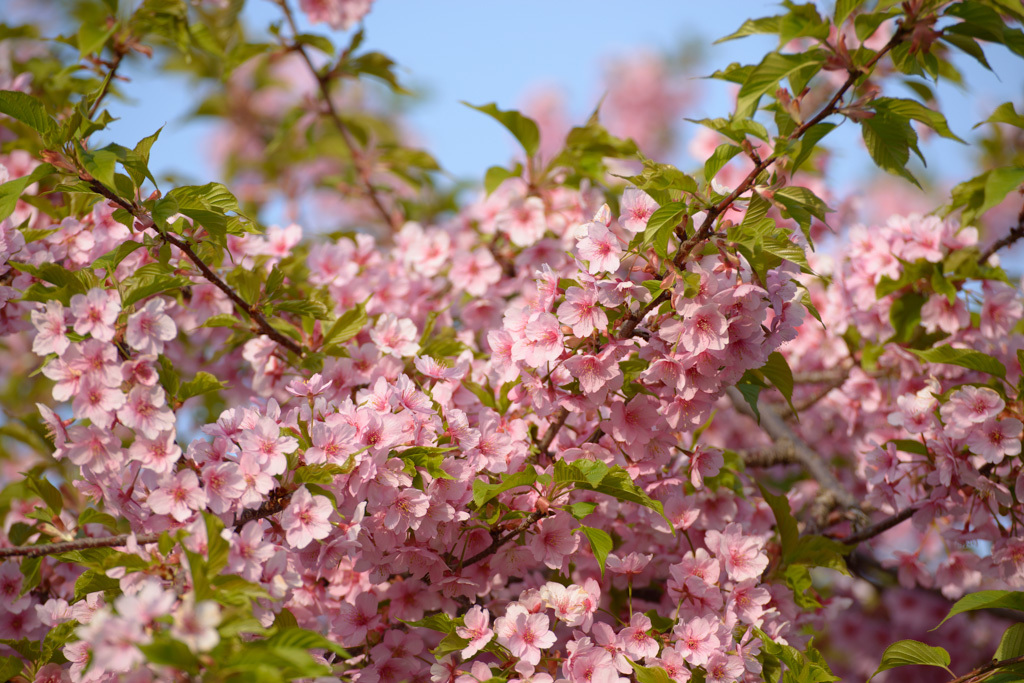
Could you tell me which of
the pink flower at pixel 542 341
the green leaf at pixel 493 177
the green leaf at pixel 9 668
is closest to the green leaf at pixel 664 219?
the pink flower at pixel 542 341

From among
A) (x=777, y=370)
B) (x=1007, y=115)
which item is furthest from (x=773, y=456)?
(x=1007, y=115)

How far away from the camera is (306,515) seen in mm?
1552

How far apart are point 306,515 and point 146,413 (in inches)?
19.2

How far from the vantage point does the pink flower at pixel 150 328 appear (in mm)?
1636

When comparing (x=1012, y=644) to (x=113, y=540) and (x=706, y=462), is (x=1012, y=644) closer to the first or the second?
(x=706, y=462)

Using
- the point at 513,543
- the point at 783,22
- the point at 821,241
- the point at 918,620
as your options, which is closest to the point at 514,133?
the point at 783,22

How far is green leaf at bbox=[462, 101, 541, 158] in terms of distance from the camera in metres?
2.55

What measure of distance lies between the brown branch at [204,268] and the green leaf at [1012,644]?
208cm

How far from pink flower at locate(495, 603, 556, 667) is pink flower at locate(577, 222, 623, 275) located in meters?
0.86

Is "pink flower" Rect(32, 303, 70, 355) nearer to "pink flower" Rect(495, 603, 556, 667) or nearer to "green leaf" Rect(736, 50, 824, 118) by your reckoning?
"pink flower" Rect(495, 603, 556, 667)

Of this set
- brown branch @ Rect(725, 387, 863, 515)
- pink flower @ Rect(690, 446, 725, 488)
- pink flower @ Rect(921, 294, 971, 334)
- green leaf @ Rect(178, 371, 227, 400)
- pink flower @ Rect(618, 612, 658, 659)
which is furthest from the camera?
brown branch @ Rect(725, 387, 863, 515)

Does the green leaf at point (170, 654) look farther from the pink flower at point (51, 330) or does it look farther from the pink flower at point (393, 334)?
the pink flower at point (393, 334)

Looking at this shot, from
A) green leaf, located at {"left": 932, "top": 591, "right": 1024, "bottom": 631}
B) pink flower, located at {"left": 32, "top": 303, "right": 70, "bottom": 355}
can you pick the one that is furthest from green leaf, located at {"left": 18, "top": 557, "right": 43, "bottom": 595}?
green leaf, located at {"left": 932, "top": 591, "right": 1024, "bottom": 631}

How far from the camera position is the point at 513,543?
6.05ft
